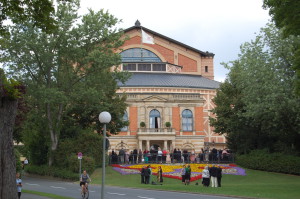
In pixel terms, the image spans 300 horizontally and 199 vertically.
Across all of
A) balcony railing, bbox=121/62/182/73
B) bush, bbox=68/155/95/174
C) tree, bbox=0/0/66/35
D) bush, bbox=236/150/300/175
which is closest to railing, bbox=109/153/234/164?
bush, bbox=236/150/300/175

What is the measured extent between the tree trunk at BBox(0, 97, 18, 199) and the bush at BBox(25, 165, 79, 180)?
66.0 ft

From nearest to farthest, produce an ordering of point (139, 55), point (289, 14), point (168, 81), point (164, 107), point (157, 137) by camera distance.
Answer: point (289, 14), point (157, 137), point (164, 107), point (168, 81), point (139, 55)

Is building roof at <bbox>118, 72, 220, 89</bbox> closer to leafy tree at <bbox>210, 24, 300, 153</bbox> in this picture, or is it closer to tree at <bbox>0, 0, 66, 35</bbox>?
leafy tree at <bbox>210, 24, 300, 153</bbox>

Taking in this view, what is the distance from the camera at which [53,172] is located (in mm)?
38156

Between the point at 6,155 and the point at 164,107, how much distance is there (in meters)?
44.6

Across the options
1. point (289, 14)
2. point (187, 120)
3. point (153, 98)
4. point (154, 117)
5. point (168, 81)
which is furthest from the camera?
point (168, 81)

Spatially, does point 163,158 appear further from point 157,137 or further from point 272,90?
point 272,90

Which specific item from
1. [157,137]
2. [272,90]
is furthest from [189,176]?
[157,137]

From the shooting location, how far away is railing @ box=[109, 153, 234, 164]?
143 feet

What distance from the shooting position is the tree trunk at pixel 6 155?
15516mm

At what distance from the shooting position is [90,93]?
1404 inches

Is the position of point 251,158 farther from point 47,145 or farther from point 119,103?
point 47,145

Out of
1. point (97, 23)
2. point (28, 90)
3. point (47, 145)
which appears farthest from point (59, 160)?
point (97, 23)

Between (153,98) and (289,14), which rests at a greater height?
(153,98)
